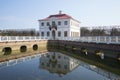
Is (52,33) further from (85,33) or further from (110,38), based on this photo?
(85,33)

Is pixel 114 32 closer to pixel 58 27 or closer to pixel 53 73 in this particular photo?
pixel 58 27

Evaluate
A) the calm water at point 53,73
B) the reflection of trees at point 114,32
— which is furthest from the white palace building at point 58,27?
the calm water at point 53,73

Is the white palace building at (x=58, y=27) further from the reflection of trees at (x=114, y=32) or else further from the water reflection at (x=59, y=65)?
the water reflection at (x=59, y=65)

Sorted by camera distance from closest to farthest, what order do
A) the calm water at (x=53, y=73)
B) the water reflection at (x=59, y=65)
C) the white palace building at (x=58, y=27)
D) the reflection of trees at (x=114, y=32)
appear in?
the calm water at (x=53, y=73)
the water reflection at (x=59, y=65)
the white palace building at (x=58, y=27)
the reflection of trees at (x=114, y=32)

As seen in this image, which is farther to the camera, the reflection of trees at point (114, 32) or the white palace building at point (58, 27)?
the reflection of trees at point (114, 32)

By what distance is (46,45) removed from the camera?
4025 centimetres

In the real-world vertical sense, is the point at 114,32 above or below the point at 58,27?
below

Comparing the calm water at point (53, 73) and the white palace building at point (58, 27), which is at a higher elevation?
the white palace building at point (58, 27)

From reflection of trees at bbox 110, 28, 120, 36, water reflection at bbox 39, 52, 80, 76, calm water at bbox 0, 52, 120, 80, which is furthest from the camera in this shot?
reflection of trees at bbox 110, 28, 120, 36

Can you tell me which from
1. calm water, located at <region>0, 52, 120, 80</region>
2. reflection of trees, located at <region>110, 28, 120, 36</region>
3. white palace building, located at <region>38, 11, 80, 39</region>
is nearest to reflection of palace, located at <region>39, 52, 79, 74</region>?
calm water, located at <region>0, 52, 120, 80</region>

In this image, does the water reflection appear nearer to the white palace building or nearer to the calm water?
the calm water

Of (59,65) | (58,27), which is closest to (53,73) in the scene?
(59,65)

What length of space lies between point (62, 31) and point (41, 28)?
246 inches

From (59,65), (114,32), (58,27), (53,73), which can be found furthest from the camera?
(114,32)
